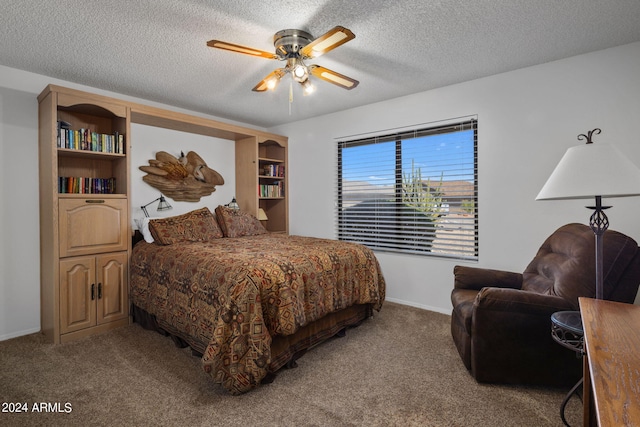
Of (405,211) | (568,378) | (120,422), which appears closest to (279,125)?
(405,211)

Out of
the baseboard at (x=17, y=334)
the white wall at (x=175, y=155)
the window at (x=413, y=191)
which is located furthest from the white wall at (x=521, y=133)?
the baseboard at (x=17, y=334)

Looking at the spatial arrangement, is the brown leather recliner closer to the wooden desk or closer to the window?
the wooden desk

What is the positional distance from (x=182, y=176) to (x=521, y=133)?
3786mm

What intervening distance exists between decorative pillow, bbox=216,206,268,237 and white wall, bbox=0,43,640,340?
171 centimetres

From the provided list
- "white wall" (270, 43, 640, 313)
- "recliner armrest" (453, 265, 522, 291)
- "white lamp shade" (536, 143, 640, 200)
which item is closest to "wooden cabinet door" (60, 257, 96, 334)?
"white wall" (270, 43, 640, 313)

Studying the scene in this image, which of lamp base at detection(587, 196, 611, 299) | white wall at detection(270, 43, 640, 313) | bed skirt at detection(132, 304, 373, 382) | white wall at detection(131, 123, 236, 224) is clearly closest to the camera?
lamp base at detection(587, 196, 611, 299)

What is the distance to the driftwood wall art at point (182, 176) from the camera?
3.76m

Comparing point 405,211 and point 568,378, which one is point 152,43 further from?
point 568,378

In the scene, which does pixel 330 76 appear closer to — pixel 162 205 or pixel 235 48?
pixel 235 48

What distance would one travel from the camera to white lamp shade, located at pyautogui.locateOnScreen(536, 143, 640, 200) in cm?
147

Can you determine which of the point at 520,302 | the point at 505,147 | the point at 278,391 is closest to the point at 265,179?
the point at 505,147

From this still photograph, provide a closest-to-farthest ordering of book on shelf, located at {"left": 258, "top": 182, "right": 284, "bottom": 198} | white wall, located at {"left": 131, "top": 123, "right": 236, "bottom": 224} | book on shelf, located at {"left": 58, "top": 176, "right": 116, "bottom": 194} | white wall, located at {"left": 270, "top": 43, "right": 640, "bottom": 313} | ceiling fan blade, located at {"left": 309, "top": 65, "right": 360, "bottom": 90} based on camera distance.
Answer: ceiling fan blade, located at {"left": 309, "top": 65, "right": 360, "bottom": 90} → white wall, located at {"left": 270, "top": 43, "right": 640, "bottom": 313} → book on shelf, located at {"left": 58, "top": 176, "right": 116, "bottom": 194} → white wall, located at {"left": 131, "top": 123, "right": 236, "bottom": 224} → book on shelf, located at {"left": 258, "top": 182, "right": 284, "bottom": 198}

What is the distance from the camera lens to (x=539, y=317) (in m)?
1.90

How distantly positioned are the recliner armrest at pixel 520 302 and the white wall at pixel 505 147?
1.10m
